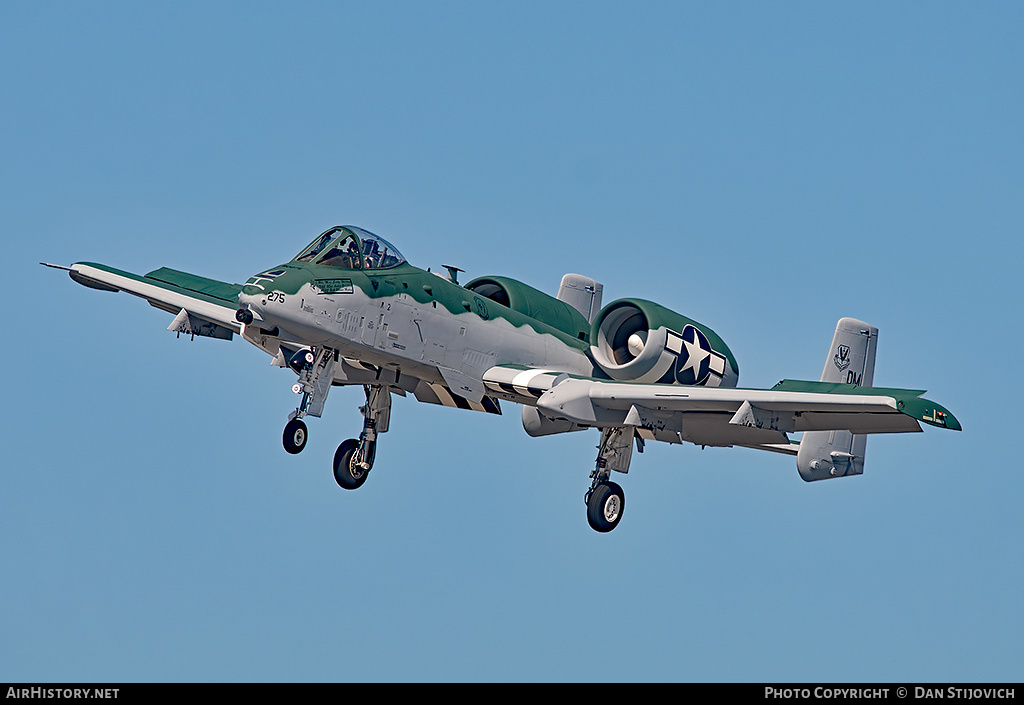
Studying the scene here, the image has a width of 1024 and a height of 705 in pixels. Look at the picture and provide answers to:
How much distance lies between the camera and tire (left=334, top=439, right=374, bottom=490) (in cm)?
2559

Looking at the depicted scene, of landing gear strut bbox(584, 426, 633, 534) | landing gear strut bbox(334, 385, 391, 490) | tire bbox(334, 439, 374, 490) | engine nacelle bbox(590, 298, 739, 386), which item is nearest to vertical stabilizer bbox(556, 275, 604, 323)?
engine nacelle bbox(590, 298, 739, 386)

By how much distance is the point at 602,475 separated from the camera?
2586 cm

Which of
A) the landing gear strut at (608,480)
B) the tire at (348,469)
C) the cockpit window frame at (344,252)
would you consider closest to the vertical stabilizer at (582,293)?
the landing gear strut at (608,480)

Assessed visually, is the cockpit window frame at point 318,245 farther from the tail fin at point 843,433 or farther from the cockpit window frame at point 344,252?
the tail fin at point 843,433

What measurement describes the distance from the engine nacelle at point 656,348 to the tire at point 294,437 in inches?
223

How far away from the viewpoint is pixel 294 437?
24031mm

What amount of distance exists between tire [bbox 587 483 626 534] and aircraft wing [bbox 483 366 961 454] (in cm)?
138

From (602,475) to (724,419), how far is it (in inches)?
119

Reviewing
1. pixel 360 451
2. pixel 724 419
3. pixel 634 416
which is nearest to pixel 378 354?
pixel 360 451

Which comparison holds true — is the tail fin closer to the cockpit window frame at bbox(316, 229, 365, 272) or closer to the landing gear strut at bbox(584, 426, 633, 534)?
the landing gear strut at bbox(584, 426, 633, 534)

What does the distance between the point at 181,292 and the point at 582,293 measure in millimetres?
8496

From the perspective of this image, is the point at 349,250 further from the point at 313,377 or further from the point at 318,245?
the point at 313,377

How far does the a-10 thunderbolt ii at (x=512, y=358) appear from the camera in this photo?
880 inches
